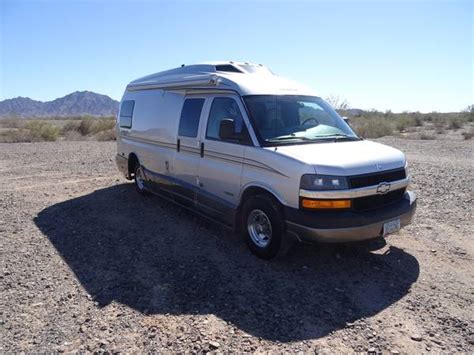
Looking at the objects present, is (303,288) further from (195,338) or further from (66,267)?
(66,267)

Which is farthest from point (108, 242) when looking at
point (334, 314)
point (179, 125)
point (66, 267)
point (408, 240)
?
point (408, 240)

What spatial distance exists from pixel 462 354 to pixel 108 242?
4608mm

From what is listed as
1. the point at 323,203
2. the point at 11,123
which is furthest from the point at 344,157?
the point at 11,123

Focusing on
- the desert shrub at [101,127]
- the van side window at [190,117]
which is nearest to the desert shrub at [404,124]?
the desert shrub at [101,127]

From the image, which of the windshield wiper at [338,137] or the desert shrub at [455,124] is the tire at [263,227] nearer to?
the windshield wiper at [338,137]

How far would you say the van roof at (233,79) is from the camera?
217 inches

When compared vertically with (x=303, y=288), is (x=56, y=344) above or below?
below

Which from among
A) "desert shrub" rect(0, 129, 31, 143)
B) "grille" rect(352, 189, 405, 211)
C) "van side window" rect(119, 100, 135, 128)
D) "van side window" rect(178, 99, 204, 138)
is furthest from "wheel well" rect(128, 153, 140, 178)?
"desert shrub" rect(0, 129, 31, 143)

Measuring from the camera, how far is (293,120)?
5.48 m

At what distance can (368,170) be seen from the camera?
4512 mm

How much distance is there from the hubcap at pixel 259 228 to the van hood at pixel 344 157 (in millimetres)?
913

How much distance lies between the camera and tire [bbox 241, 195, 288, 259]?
15.4 ft

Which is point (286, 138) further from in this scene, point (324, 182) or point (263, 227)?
point (263, 227)

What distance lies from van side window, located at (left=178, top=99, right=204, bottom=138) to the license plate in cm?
311
